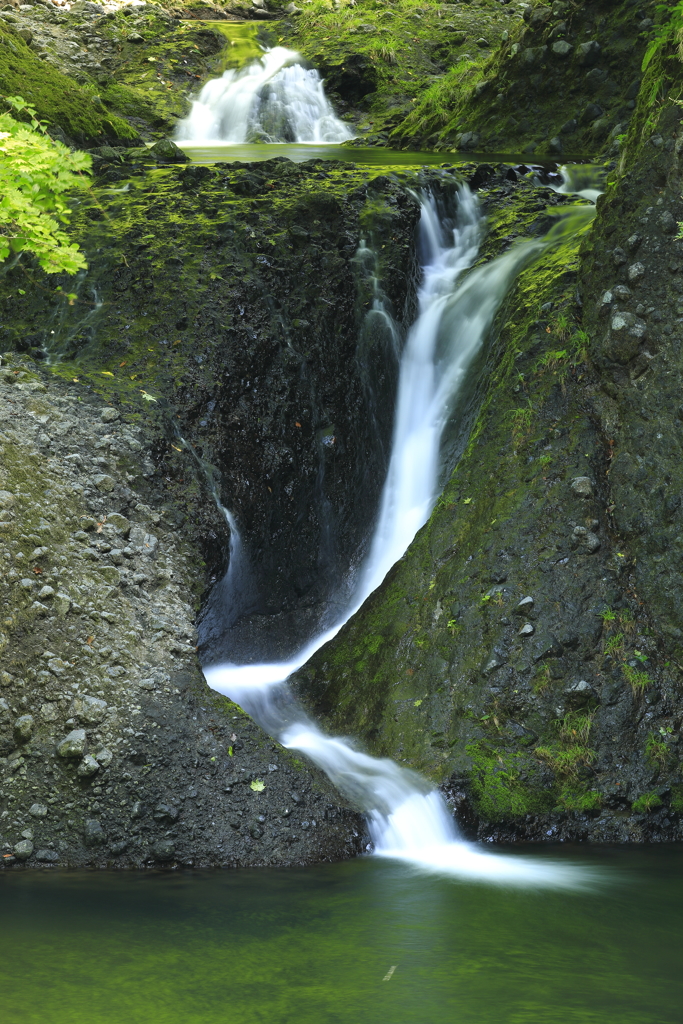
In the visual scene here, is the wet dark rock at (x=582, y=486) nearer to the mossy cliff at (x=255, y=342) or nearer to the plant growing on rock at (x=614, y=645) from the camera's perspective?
the plant growing on rock at (x=614, y=645)

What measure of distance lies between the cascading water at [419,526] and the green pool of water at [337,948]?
407 mm

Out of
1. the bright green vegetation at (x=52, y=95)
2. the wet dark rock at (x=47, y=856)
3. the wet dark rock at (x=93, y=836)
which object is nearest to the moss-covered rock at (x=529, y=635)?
the wet dark rock at (x=93, y=836)

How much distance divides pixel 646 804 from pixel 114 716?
3355mm

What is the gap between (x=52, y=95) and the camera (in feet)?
34.6

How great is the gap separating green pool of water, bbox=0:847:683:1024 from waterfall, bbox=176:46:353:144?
1364 cm

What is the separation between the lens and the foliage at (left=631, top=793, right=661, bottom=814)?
4934mm

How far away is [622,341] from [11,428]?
4765mm

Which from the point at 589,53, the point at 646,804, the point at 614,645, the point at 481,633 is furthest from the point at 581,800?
the point at 589,53

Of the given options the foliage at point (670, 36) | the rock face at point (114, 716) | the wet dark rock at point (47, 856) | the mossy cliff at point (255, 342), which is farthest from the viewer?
the mossy cliff at point (255, 342)

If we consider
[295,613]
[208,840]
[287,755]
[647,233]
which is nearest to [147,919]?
[208,840]

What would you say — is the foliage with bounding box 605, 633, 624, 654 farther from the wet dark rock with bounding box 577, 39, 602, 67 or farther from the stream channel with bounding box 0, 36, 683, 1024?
the wet dark rock with bounding box 577, 39, 602, 67

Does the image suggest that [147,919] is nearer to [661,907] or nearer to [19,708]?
[19,708]

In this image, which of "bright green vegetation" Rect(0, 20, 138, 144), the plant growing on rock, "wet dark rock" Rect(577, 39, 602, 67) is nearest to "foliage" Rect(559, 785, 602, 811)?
the plant growing on rock

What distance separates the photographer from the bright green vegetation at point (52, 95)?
10.0 meters
